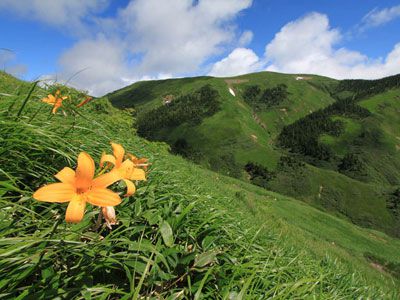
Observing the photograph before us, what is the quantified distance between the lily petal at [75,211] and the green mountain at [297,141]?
78.0 m

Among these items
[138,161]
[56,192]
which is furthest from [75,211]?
[138,161]

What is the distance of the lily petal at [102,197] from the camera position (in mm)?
1438

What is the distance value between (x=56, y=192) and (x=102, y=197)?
0.19 m

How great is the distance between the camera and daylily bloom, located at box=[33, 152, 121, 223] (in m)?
1.38

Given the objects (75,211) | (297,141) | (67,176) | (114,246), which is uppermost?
(67,176)

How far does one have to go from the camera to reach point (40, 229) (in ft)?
7.24

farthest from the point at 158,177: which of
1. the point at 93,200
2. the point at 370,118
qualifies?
the point at 370,118

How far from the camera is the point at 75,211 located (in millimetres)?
1354

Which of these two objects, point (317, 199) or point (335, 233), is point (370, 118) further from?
point (335, 233)

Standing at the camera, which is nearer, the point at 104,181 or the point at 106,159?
the point at 104,181

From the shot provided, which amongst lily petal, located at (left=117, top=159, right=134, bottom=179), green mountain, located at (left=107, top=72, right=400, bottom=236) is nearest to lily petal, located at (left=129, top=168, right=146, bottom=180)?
lily petal, located at (left=117, top=159, right=134, bottom=179)

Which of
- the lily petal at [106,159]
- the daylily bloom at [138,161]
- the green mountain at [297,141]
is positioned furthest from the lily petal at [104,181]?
the green mountain at [297,141]

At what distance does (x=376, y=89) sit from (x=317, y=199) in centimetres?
12496

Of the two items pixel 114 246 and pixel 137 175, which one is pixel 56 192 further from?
pixel 114 246
